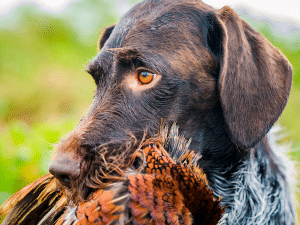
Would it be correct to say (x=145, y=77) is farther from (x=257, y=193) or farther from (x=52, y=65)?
(x=52, y=65)

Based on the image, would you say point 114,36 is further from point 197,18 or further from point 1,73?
point 1,73

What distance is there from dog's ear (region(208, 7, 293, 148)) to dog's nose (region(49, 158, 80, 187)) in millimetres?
1186

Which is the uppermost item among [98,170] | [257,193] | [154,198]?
[98,170]

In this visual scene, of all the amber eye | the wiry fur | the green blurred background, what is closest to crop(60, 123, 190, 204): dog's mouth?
the amber eye

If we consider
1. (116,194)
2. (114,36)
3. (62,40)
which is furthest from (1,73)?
(116,194)

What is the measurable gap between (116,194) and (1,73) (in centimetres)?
716

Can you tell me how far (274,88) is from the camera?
266 cm

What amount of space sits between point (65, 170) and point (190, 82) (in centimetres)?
117

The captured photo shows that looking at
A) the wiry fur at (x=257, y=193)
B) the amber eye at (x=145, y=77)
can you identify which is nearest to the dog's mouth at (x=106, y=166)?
the amber eye at (x=145, y=77)

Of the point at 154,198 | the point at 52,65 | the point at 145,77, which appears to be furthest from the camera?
the point at 52,65

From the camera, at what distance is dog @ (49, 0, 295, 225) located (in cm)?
250

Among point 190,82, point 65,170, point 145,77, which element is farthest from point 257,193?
point 65,170

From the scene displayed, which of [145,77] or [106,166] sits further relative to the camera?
[145,77]

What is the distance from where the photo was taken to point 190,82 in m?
2.59
